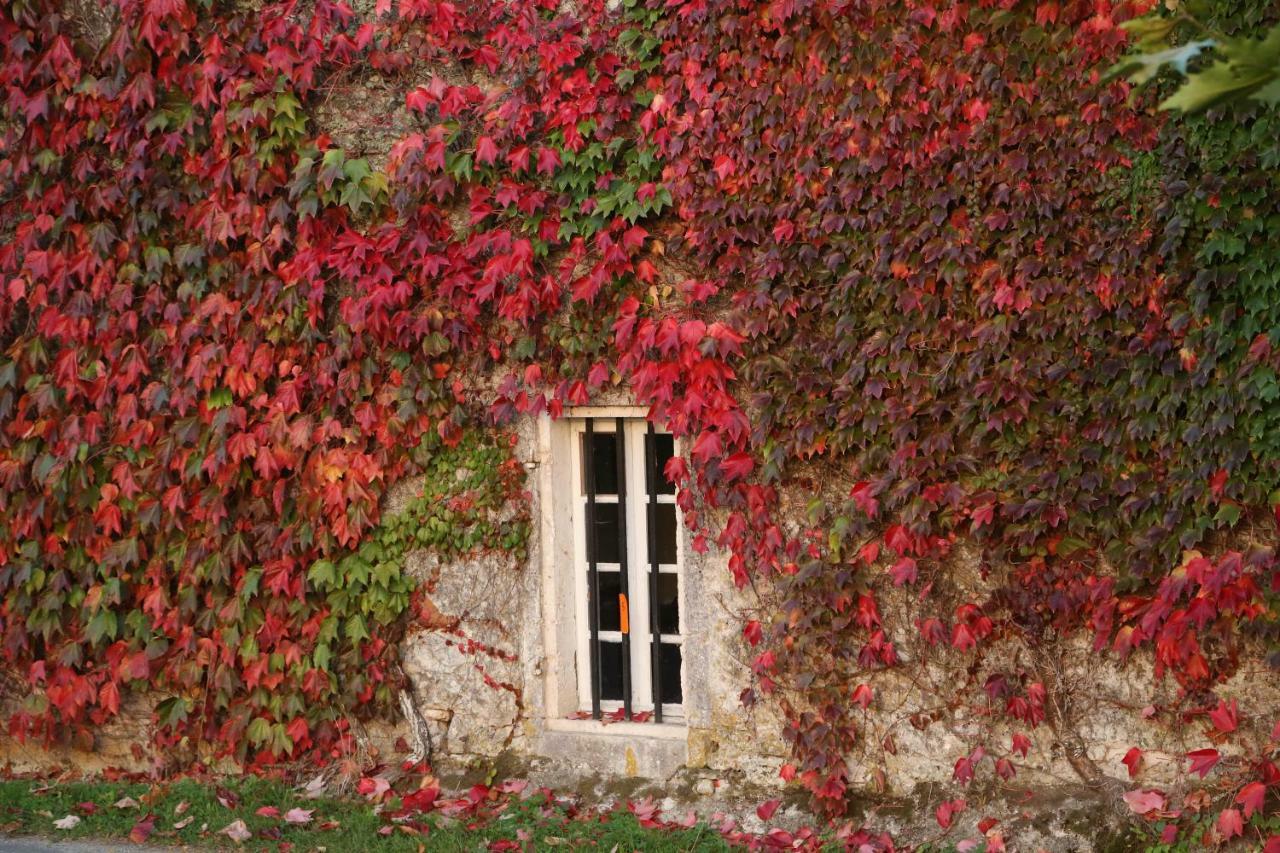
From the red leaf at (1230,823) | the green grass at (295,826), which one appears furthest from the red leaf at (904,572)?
the red leaf at (1230,823)

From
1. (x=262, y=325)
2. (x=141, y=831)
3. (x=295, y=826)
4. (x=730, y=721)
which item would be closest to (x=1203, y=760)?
(x=730, y=721)

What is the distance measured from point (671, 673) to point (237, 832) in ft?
7.27

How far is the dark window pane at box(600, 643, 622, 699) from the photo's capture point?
6.71 metres

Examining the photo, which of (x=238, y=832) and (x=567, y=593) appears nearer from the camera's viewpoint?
(x=238, y=832)

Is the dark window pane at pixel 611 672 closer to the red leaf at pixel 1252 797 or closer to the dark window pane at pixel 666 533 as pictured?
the dark window pane at pixel 666 533

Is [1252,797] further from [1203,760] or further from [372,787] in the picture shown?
[372,787]

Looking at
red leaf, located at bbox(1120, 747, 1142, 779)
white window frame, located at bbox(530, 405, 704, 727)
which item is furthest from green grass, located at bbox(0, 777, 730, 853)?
red leaf, located at bbox(1120, 747, 1142, 779)

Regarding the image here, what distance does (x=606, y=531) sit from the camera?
21.9 feet

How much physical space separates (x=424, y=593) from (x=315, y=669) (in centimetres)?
69

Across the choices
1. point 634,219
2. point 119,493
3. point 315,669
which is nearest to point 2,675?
point 119,493

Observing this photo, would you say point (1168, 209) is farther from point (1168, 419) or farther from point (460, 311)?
point (460, 311)

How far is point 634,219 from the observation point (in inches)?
244

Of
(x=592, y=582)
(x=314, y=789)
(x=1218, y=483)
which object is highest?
(x=1218, y=483)

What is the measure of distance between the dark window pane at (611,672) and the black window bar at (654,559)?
0.78ft
